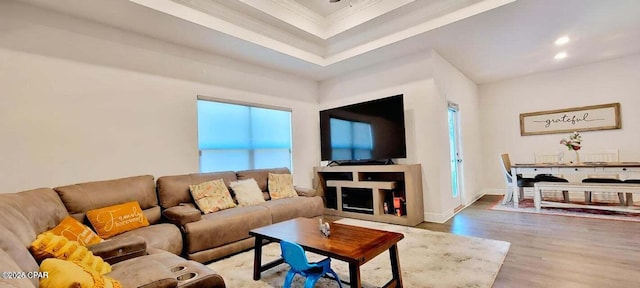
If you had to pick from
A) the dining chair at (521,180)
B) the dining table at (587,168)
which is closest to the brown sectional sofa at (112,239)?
the dining table at (587,168)

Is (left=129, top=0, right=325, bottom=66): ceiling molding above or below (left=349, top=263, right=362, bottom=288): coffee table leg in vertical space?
above

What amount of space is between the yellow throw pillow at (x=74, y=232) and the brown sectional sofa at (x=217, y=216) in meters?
0.73

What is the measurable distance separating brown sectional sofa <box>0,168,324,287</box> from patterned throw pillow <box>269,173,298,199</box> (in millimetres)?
112

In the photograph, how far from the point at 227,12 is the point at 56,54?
1812mm

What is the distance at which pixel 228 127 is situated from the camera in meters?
4.30

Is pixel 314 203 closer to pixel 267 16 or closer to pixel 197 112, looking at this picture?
pixel 197 112

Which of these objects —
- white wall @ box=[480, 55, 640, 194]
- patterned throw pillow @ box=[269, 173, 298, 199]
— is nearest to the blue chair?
patterned throw pillow @ box=[269, 173, 298, 199]

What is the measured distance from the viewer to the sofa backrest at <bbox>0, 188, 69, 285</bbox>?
132 centimetres

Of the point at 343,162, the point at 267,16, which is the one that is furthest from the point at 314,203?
the point at 267,16

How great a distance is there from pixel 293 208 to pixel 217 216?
103 cm

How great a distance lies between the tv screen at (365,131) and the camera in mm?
4367

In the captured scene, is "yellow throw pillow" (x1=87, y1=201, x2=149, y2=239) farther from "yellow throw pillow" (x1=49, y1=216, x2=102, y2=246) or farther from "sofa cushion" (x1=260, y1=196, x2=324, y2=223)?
"sofa cushion" (x1=260, y1=196, x2=324, y2=223)

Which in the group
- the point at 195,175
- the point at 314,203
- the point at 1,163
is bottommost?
the point at 314,203

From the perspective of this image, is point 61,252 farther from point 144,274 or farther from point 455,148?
point 455,148
